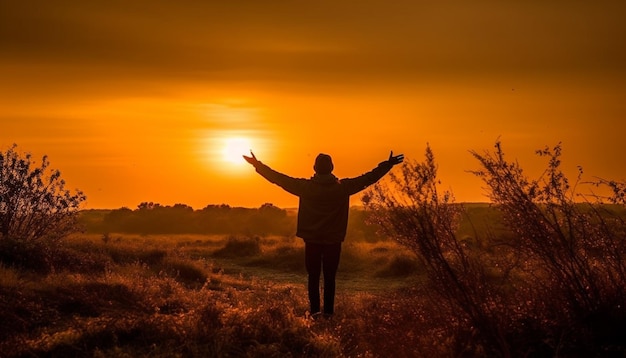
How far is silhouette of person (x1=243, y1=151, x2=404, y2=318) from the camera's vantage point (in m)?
11.9

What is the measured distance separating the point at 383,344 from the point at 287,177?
3.98m

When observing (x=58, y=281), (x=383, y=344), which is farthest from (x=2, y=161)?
(x=383, y=344)

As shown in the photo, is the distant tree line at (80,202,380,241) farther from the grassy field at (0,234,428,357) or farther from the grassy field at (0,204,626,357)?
the grassy field at (0,204,626,357)

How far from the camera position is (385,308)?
1182cm

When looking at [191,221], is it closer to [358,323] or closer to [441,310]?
[358,323]

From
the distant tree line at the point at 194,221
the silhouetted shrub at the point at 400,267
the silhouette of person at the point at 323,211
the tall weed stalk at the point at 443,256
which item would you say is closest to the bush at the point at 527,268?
the tall weed stalk at the point at 443,256

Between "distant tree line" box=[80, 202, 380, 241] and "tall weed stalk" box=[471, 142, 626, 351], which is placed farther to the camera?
"distant tree line" box=[80, 202, 380, 241]

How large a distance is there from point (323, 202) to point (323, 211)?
0.14 m

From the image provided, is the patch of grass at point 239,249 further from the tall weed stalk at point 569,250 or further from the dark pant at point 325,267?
the tall weed stalk at point 569,250

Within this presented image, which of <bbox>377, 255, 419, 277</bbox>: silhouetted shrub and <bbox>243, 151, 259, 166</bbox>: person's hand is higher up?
<bbox>243, 151, 259, 166</bbox>: person's hand

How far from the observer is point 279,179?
39.7 feet

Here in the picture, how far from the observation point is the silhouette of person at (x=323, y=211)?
38.9 feet

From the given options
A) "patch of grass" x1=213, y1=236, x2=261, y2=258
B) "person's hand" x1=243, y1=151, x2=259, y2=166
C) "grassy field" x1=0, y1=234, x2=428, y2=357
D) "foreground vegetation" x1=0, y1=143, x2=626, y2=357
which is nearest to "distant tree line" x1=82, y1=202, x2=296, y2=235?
"patch of grass" x1=213, y1=236, x2=261, y2=258

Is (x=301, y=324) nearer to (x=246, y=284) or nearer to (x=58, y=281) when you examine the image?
(x=58, y=281)
